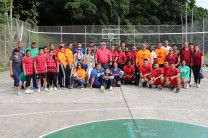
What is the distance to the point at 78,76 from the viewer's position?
1192cm

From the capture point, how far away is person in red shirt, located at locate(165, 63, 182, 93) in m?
11.2

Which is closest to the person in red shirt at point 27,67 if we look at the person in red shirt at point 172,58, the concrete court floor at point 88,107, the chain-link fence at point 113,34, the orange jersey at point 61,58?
the concrete court floor at point 88,107

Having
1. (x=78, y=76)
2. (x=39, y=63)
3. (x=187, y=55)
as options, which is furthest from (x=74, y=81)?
(x=187, y=55)

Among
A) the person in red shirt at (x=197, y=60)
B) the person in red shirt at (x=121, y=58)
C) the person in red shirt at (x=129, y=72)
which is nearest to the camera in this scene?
the person in red shirt at (x=197, y=60)

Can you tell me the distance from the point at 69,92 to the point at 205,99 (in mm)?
4730

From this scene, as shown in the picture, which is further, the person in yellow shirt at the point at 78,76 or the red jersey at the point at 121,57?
the red jersey at the point at 121,57

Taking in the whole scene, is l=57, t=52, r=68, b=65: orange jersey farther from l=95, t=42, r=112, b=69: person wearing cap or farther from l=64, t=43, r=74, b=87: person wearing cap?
l=95, t=42, r=112, b=69: person wearing cap

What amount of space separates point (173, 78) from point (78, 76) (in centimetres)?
368

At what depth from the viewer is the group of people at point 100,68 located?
11.1 m

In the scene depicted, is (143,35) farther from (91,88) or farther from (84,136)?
(84,136)

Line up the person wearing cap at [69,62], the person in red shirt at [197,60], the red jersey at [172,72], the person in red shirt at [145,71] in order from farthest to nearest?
the person in red shirt at [145,71] < the person in red shirt at [197,60] < the person wearing cap at [69,62] < the red jersey at [172,72]

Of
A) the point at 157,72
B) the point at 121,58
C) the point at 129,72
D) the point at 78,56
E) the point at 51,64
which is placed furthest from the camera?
the point at 121,58

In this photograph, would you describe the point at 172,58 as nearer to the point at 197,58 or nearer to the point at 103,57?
the point at 197,58

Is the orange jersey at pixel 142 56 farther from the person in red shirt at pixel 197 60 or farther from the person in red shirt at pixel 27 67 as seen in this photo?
the person in red shirt at pixel 27 67
